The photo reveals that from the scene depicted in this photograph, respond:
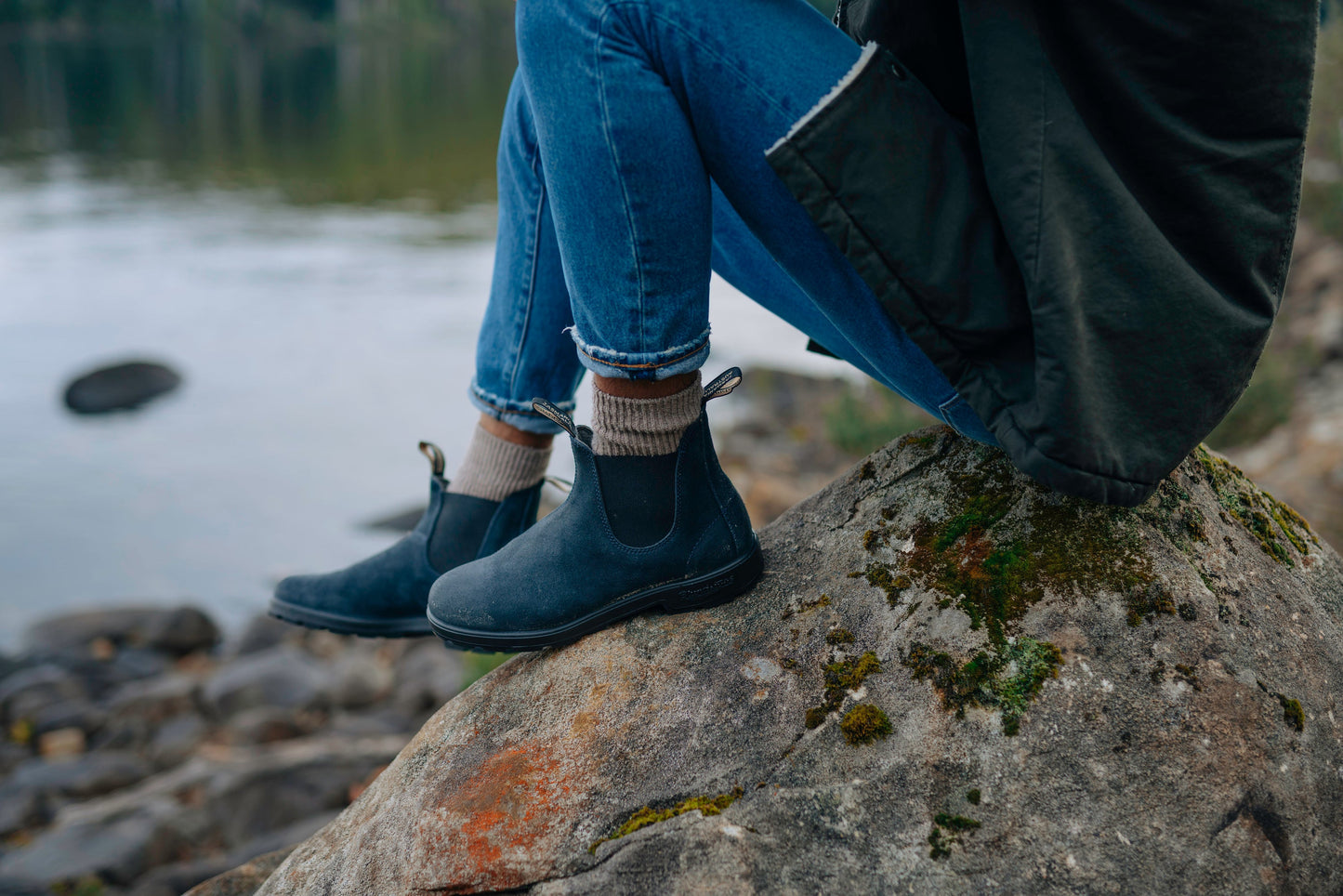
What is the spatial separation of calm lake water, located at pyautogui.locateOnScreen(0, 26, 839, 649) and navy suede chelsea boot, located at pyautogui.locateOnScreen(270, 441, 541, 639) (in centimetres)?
458

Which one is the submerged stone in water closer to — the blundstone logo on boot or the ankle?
the ankle

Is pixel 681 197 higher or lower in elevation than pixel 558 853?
higher

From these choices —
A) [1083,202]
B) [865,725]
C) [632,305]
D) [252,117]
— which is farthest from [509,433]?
[252,117]

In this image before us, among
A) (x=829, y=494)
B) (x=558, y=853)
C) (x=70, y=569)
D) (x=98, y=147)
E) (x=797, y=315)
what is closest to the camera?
(x=558, y=853)

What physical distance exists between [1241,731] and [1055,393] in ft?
1.80

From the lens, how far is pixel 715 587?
1.64 m

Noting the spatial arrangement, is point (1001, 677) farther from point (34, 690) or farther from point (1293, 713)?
point (34, 690)

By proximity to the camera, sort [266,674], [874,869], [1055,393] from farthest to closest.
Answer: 1. [266,674]
2. [874,869]
3. [1055,393]

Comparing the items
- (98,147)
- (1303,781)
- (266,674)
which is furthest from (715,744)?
(98,147)

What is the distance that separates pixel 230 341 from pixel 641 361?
10059 millimetres

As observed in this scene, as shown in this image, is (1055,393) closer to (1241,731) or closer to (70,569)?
(1241,731)

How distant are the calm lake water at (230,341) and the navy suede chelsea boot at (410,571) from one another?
4575 millimetres

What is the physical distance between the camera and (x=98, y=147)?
1928cm

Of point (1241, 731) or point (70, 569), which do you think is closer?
point (1241, 731)
